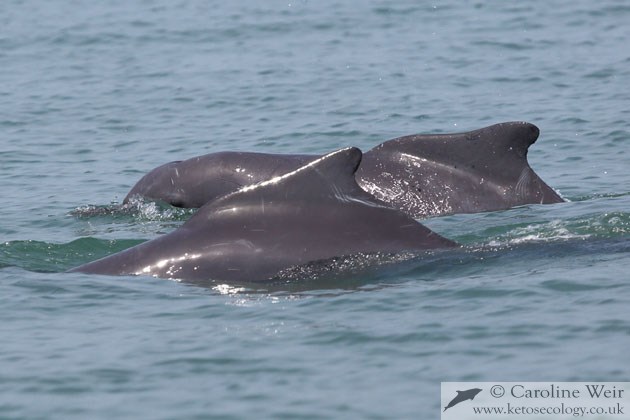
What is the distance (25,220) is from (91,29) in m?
17.6

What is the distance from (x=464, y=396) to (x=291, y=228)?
2834 mm

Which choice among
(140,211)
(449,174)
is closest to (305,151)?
(140,211)

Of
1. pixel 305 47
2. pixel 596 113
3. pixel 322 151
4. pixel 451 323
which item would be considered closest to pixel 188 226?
pixel 451 323

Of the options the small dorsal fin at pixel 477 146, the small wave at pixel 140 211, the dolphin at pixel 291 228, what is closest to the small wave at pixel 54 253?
the small wave at pixel 140 211

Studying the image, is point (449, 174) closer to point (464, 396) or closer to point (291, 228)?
point (291, 228)

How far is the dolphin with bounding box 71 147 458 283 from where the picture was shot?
1080cm

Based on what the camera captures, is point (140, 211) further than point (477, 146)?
Yes

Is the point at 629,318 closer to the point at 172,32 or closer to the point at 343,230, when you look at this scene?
the point at 343,230

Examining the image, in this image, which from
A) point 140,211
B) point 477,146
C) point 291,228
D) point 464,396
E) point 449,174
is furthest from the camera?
point 140,211

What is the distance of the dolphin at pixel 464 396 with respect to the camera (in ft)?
27.8

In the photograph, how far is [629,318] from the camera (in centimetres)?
984

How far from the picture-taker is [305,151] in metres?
19.1

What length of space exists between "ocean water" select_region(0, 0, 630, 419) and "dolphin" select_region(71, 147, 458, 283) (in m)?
0.22

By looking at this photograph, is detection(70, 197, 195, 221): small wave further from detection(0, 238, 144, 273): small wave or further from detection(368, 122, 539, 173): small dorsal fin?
detection(368, 122, 539, 173): small dorsal fin
